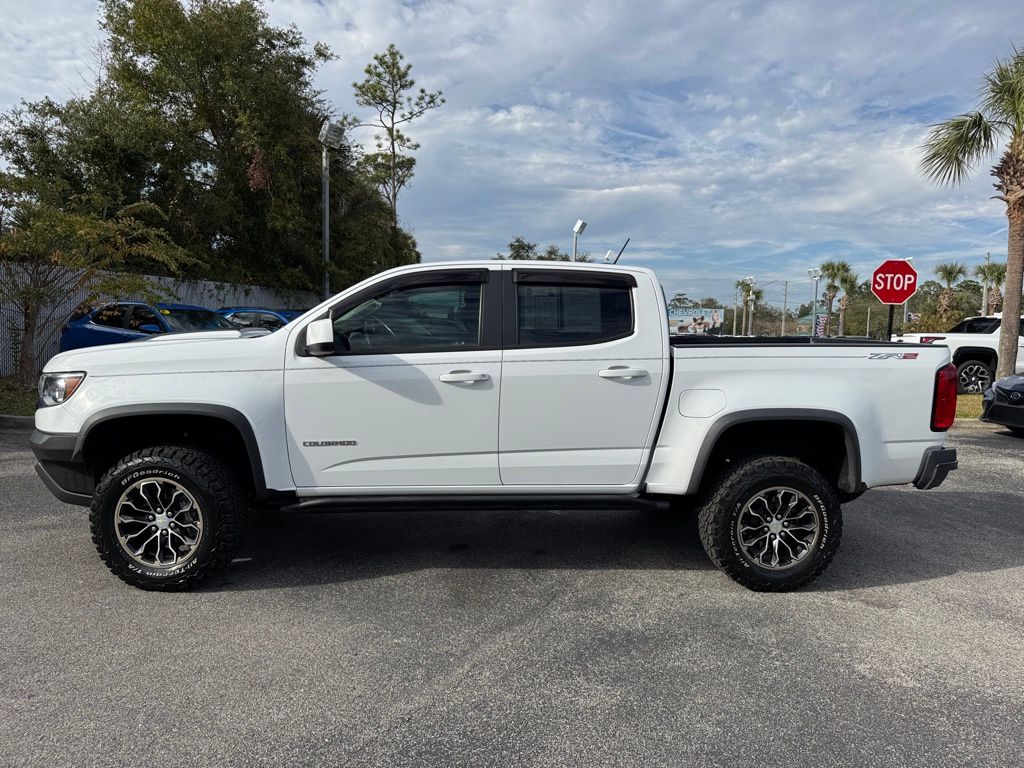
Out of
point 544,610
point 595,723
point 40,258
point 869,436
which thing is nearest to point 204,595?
point 544,610

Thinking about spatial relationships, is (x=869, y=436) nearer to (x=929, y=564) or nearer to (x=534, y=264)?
(x=929, y=564)

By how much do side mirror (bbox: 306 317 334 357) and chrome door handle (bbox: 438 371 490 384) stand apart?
631 millimetres

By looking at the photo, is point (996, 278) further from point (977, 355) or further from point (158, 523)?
point (158, 523)

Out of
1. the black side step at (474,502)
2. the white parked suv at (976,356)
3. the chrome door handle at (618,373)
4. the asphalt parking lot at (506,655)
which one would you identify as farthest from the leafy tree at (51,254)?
the white parked suv at (976,356)

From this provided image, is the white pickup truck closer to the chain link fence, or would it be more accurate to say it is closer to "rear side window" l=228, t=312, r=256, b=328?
the chain link fence

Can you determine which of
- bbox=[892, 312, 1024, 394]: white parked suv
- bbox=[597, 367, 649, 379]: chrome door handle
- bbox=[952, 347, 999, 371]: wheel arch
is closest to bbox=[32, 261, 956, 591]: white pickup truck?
bbox=[597, 367, 649, 379]: chrome door handle

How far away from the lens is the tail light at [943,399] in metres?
4.10

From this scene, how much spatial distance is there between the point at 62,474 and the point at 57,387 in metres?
0.50

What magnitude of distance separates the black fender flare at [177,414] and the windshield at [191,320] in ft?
29.6

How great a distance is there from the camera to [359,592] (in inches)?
159

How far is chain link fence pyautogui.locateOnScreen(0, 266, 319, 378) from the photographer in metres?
12.2

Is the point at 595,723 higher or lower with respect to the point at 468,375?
lower

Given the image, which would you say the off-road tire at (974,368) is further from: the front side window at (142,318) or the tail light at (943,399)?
the front side window at (142,318)

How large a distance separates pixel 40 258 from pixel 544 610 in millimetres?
10700
